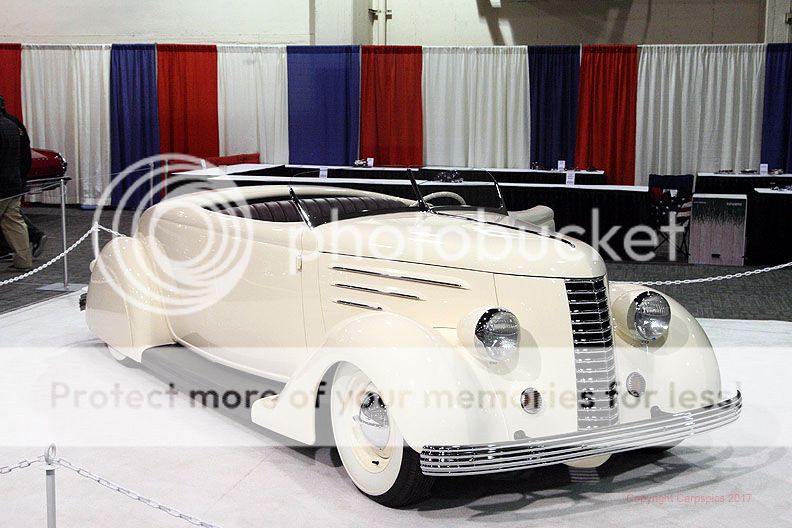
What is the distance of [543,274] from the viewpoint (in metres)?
3.44

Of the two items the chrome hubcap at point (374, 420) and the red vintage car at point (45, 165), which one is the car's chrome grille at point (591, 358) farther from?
the red vintage car at point (45, 165)

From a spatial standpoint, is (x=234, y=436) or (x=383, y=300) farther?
(x=234, y=436)

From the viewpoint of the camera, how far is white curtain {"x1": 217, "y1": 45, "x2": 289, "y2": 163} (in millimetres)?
14258

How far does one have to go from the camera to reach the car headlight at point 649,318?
3.73m

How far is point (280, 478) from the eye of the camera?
3621 mm

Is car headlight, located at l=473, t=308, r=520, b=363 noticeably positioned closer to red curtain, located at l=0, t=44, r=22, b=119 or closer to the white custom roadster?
the white custom roadster

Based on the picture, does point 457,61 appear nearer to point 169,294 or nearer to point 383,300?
point 169,294

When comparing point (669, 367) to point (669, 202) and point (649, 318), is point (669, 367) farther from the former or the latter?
point (669, 202)

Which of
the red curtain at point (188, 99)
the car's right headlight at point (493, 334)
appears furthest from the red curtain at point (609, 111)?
the car's right headlight at point (493, 334)

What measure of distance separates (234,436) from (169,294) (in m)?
1.09

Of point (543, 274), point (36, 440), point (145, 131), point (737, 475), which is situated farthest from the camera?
point (145, 131)

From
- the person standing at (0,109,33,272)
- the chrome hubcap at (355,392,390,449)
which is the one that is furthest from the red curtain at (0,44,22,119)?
the chrome hubcap at (355,392,390,449)

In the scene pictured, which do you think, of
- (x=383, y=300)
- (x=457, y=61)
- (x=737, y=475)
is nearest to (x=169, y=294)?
(x=383, y=300)

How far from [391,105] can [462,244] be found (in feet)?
35.0
